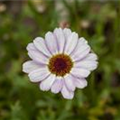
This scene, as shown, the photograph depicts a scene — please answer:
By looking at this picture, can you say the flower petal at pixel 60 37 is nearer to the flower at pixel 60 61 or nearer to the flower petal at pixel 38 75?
the flower at pixel 60 61

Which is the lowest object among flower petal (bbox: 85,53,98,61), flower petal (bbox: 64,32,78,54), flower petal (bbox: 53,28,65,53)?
flower petal (bbox: 85,53,98,61)

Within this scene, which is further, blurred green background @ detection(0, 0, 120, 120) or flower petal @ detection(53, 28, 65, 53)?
blurred green background @ detection(0, 0, 120, 120)

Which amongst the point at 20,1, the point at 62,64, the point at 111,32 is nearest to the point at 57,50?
the point at 62,64

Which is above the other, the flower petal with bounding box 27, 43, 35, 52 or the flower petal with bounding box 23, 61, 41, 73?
the flower petal with bounding box 27, 43, 35, 52

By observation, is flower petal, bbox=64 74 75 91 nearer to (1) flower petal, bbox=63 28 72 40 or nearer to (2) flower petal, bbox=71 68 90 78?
(2) flower petal, bbox=71 68 90 78

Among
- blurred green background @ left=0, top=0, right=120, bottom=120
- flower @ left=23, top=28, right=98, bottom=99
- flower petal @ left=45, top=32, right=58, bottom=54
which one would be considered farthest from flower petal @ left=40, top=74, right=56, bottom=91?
blurred green background @ left=0, top=0, right=120, bottom=120

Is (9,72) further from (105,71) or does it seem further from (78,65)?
(78,65)

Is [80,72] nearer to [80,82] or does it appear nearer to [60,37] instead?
[80,82]
